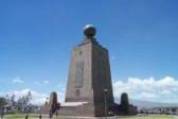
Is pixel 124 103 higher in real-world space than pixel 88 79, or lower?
lower

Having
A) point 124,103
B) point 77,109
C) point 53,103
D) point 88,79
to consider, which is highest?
point 88,79

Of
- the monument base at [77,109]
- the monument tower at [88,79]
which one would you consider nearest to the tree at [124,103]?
the monument tower at [88,79]

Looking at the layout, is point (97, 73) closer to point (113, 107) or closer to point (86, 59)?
point (86, 59)

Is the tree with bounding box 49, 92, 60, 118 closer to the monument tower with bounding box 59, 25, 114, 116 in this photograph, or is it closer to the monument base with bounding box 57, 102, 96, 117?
the monument base with bounding box 57, 102, 96, 117

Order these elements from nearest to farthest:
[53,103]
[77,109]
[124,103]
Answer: [77,109] < [53,103] < [124,103]

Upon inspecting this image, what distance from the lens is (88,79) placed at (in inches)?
1583

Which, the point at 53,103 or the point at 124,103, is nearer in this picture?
the point at 53,103

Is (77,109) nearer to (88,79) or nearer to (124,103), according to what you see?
(88,79)

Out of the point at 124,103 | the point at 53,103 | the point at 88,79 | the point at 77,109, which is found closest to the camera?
the point at 77,109

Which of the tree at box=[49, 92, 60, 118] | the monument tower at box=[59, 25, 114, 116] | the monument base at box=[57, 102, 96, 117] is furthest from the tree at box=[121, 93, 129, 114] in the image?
the tree at box=[49, 92, 60, 118]

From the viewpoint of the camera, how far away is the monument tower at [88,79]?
3747 cm

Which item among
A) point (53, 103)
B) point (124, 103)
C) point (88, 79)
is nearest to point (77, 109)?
point (53, 103)

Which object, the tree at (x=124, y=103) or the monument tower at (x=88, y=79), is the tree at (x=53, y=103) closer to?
the monument tower at (x=88, y=79)

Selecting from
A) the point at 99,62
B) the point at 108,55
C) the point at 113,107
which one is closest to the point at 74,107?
the point at 113,107
